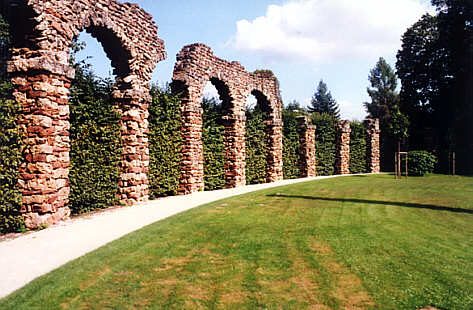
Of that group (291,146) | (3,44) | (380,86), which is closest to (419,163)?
(291,146)

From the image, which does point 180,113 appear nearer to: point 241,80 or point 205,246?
point 241,80

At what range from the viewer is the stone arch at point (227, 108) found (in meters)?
12.9

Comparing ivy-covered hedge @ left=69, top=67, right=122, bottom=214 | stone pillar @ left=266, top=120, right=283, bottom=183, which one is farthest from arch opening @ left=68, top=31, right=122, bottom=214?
stone pillar @ left=266, top=120, right=283, bottom=183

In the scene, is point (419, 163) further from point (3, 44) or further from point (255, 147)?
point (3, 44)

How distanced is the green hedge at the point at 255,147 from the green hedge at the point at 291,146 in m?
2.08

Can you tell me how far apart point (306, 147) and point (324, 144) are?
262 cm

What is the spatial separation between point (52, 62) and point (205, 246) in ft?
17.4

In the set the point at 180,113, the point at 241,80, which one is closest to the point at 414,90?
the point at 241,80

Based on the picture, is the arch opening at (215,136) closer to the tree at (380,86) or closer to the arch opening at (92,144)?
the arch opening at (92,144)

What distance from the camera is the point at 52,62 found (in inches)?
292

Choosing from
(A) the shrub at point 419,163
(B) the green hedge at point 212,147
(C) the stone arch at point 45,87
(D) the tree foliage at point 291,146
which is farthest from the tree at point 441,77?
(C) the stone arch at point 45,87

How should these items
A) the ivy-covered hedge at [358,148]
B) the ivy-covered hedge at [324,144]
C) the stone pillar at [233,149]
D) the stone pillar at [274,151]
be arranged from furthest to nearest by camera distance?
the ivy-covered hedge at [358,148] → the ivy-covered hedge at [324,144] → the stone pillar at [274,151] → the stone pillar at [233,149]

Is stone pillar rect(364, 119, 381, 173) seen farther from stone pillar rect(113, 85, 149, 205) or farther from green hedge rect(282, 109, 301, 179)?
stone pillar rect(113, 85, 149, 205)

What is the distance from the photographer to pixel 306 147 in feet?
68.7
